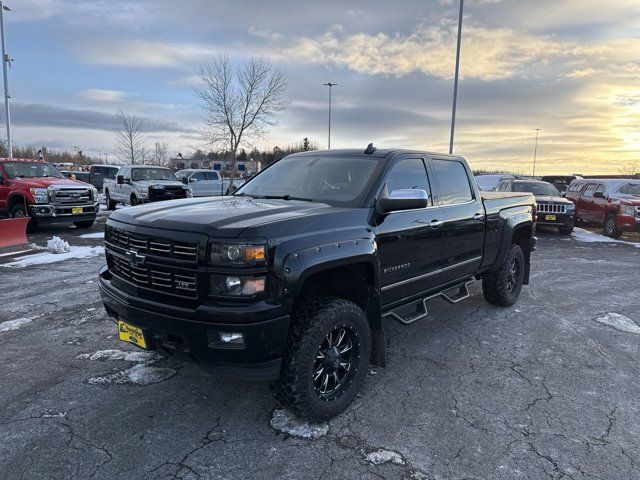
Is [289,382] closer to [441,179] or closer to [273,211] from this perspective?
[273,211]

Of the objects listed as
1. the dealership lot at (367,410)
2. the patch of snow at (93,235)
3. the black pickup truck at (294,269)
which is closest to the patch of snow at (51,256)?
the patch of snow at (93,235)

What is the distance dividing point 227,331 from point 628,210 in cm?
1430

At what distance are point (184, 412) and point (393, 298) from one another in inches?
75.0

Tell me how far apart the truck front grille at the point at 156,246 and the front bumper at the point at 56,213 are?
32.7ft

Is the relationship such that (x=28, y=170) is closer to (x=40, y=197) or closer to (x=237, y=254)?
(x=40, y=197)

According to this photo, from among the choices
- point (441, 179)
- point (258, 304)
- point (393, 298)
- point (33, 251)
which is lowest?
point (33, 251)

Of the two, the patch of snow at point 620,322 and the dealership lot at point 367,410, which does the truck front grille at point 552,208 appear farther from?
the dealership lot at point 367,410

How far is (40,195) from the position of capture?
38.4ft

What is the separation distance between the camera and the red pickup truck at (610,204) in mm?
13148

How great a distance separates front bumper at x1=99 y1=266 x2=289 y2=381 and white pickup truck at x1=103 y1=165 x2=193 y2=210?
13.8 meters

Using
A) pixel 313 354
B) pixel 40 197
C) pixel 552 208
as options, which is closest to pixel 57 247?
pixel 40 197

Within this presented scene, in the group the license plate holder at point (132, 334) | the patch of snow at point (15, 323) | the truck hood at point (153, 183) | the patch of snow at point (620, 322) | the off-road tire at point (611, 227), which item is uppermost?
the truck hood at point (153, 183)

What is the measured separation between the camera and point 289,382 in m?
2.95

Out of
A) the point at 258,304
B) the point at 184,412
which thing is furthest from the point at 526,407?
the point at 184,412
